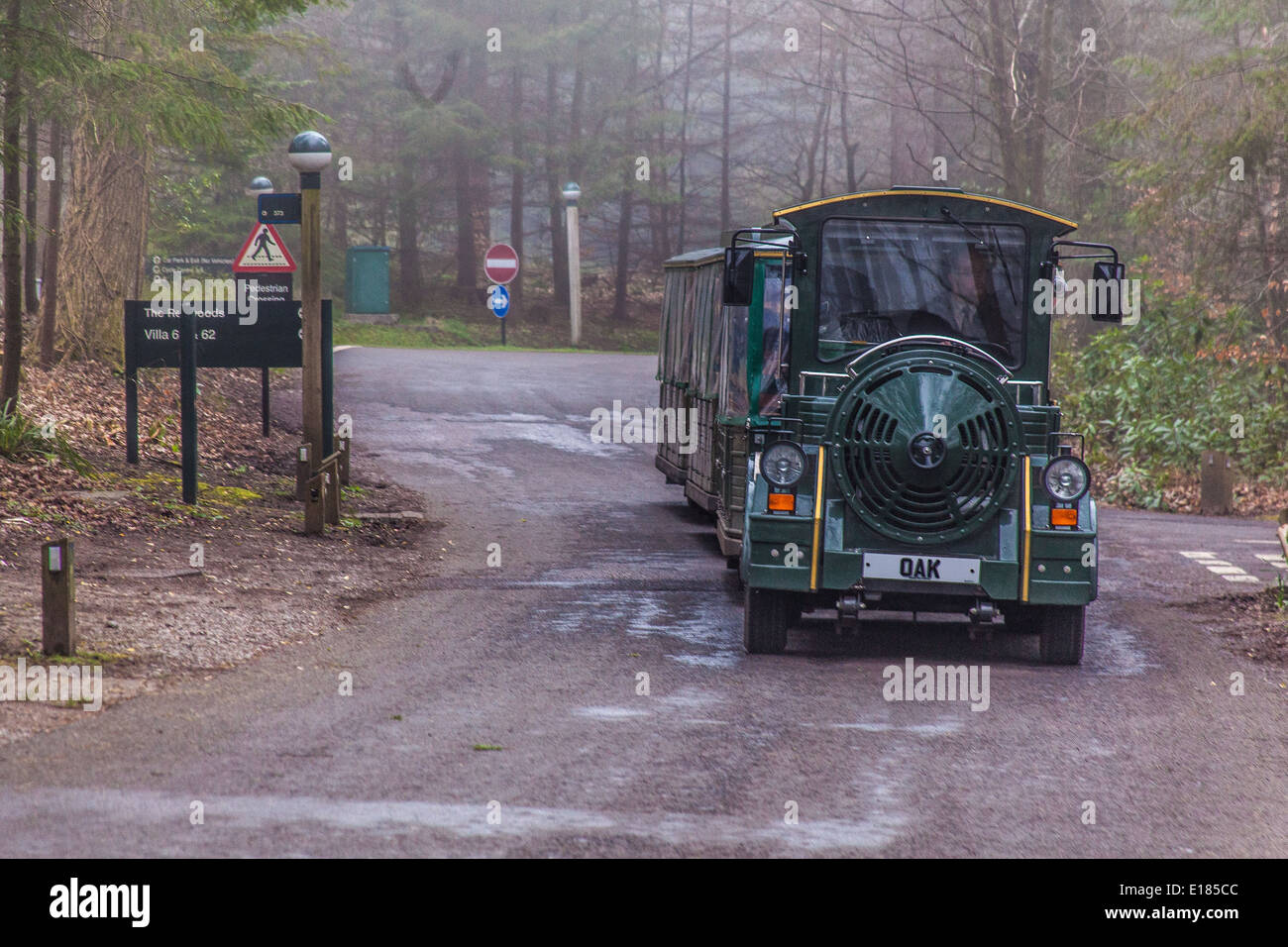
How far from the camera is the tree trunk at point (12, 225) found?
12898mm

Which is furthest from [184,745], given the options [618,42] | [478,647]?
[618,42]

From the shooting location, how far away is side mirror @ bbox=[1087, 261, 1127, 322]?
945 centimetres

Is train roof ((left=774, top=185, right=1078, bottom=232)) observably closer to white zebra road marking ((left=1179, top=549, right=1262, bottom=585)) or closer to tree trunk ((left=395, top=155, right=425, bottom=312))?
white zebra road marking ((left=1179, top=549, right=1262, bottom=585))

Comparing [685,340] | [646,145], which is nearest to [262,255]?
[685,340]

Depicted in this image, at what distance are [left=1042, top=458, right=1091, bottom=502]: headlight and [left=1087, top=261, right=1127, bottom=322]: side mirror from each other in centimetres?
113

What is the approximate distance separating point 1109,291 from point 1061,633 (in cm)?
227

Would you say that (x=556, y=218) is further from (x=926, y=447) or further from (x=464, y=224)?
(x=926, y=447)

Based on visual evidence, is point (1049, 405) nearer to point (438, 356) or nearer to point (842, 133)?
point (438, 356)

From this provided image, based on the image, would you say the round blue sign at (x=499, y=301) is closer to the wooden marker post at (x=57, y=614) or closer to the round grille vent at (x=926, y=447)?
the round grille vent at (x=926, y=447)

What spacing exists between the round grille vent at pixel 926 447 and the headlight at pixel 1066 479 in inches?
8.6

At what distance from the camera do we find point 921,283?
9781 millimetres

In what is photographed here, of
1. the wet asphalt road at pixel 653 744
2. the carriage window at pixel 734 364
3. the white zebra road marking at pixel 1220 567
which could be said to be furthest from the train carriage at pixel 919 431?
the white zebra road marking at pixel 1220 567
